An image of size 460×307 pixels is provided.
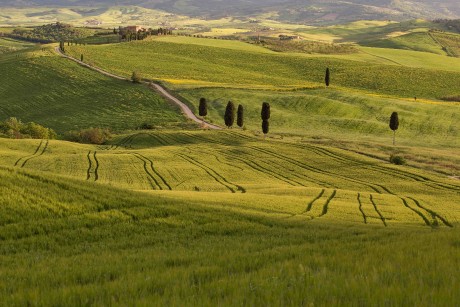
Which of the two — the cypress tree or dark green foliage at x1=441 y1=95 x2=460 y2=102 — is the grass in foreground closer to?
the cypress tree

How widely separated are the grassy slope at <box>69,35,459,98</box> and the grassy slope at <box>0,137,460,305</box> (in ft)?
375

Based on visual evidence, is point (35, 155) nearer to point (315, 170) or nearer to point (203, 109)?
point (315, 170)

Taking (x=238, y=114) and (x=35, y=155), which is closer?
(x=35, y=155)

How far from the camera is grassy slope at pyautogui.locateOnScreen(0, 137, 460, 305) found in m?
7.32

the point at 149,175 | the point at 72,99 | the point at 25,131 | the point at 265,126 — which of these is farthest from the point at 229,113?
the point at 72,99

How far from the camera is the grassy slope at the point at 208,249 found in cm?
732

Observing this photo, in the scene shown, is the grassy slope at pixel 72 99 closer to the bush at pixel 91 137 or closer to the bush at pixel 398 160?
the bush at pixel 91 137

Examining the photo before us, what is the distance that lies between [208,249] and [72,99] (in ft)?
394

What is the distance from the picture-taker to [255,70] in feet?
560

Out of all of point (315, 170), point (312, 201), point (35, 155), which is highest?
point (312, 201)

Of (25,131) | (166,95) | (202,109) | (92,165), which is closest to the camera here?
(92,165)

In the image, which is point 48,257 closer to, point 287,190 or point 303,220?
point 303,220

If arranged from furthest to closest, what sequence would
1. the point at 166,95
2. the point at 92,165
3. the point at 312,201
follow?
the point at 166,95 < the point at 92,165 < the point at 312,201

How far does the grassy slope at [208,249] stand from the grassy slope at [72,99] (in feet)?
241
